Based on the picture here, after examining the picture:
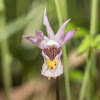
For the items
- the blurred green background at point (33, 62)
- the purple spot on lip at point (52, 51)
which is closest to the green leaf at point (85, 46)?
the purple spot on lip at point (52, 51)

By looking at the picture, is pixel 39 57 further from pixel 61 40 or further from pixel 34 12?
pixel 61 40

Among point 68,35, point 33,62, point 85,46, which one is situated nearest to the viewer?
point 68,35

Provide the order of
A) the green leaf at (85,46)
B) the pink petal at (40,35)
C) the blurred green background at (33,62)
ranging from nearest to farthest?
the pink petal at (40,35)
the green leaf at (85,46)
the blurred green background at (33,62)

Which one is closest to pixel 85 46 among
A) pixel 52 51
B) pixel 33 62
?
pixel 52 51

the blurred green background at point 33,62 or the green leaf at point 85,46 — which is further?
the blurred green background at point 33,62

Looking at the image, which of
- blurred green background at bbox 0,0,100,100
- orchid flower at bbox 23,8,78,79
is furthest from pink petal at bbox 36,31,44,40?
blurred green background at bbox 0,0,100,100

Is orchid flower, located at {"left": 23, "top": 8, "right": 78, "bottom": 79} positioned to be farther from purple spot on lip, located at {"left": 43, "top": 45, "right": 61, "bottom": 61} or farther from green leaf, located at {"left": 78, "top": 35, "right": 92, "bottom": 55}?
green leaf, located at {"left": 78, "top": 35, "right": 92, "bottom": 55}

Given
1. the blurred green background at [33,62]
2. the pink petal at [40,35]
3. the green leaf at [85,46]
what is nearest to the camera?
the pink petal at [40,35]

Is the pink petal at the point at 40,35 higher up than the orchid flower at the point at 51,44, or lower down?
higher up

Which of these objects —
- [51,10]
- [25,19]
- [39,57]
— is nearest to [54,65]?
[25,19]

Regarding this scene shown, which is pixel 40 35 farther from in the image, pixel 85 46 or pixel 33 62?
pixel 33 62

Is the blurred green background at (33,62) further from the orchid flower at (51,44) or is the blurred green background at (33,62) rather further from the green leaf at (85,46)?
the orchid flower at (51,44)
